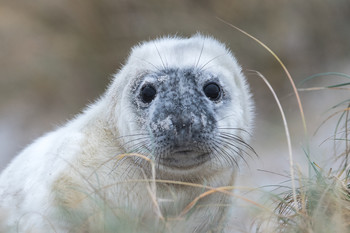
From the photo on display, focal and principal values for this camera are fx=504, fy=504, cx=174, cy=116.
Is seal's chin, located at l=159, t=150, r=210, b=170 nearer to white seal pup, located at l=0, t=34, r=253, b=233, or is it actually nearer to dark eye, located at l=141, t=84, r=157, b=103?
white seal pup, located at l=0, t=34, r=253, b=233

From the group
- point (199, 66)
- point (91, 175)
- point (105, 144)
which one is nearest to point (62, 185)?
point (91, 175)

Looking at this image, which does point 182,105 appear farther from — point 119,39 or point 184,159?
point 119,39

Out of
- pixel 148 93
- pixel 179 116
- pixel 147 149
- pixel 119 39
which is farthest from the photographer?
pixel 119 39

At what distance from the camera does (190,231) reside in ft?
10.2

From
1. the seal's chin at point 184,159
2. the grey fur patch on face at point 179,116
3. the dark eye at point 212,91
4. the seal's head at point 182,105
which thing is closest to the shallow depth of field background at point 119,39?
the seal's head at point 182,105

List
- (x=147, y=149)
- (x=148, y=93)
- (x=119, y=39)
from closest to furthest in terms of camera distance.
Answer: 1. (x=147, y=149)
2. (x=148, y=93)
3. (x=119, y=39)

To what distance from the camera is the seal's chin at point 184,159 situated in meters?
3.09

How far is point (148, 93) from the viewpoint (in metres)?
3.42

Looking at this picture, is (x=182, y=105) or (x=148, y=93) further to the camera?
(x=148, y=93)

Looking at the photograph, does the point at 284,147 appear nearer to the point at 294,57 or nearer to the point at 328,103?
the point at 328,103

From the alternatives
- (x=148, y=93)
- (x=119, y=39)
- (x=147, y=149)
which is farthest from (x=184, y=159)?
(x=119, y=39)

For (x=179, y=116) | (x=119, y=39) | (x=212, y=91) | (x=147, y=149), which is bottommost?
(x=147, y=149)

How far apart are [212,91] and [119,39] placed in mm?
6767

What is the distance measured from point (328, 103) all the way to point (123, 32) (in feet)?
13.5
